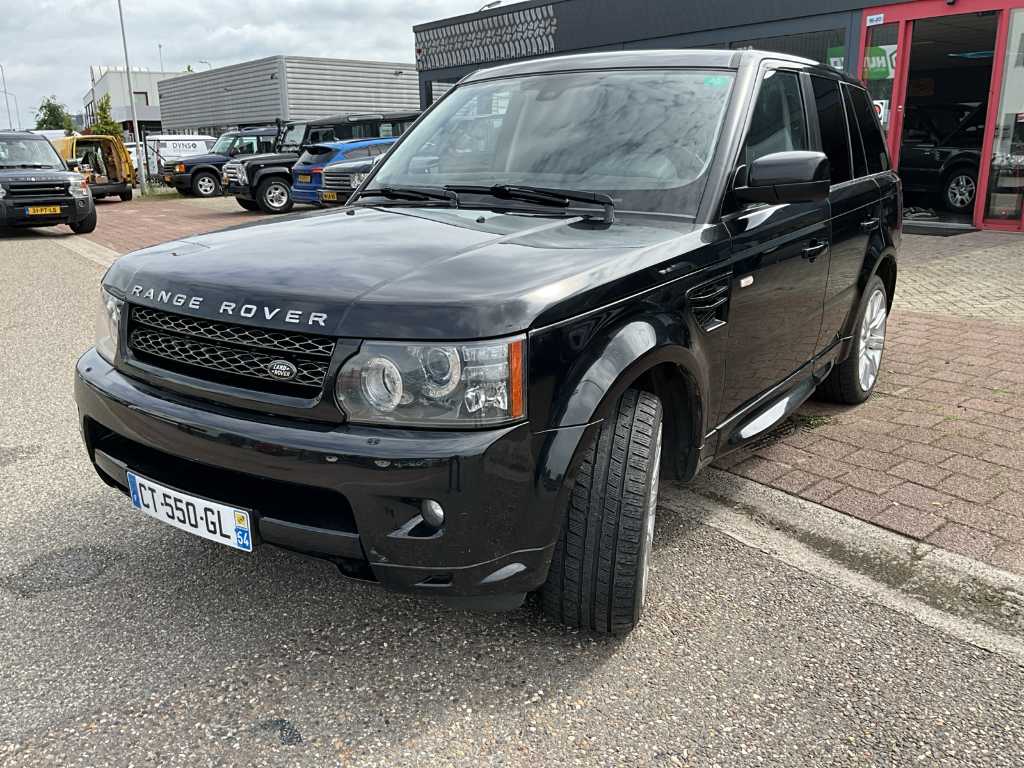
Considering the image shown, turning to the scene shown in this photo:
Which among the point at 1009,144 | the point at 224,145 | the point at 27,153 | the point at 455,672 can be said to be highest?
the point at 224,145

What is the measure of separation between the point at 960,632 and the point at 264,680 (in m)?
2.08

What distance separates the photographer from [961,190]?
12.8 metres

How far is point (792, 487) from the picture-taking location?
3.71 metres

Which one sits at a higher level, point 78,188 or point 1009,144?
point 1009,144

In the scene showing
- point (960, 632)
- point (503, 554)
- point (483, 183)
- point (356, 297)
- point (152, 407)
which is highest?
point (483, 183)

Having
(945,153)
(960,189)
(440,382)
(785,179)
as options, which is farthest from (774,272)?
(945,153)

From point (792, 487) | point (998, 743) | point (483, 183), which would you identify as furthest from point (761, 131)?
point (998, 743)

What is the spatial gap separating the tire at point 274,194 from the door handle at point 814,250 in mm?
15281

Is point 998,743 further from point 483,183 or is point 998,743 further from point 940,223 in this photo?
point 940,223

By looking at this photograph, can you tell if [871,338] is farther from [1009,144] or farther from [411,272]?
[1009,144]

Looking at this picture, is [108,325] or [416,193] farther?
[416,193]

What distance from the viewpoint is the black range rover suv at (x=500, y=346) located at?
6.76 ft

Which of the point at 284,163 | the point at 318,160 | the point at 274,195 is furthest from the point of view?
the point at 274,195

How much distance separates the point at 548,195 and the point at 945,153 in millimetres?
12147
